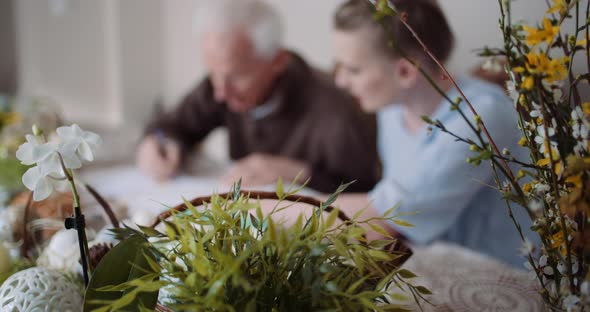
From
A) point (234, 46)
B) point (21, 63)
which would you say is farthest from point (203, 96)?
point (21, 63)

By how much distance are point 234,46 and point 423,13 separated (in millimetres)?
679

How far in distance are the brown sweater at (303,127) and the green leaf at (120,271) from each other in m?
0.86

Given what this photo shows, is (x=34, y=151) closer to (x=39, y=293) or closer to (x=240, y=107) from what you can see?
(x=39, y=293)

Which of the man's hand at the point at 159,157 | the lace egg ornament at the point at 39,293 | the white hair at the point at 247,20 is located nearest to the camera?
the lace egg ornament at the point at 39,293

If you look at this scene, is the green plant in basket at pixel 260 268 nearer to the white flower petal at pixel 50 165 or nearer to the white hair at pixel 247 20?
the white flower petal at pixel 50 165

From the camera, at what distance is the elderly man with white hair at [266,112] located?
139 centimetres

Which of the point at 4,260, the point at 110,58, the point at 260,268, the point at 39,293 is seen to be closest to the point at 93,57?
the point at 110,58

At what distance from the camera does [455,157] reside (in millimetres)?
811

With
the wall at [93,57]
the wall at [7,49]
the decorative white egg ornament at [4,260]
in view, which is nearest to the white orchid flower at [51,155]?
the decorative white egg ornament at [4,260]

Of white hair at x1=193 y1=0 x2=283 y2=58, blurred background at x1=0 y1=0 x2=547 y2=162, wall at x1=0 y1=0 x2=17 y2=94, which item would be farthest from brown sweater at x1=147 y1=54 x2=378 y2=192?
wall at x1=0 y1=0 x2=17 y2=94

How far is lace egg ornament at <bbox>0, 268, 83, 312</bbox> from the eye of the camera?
0.48 m

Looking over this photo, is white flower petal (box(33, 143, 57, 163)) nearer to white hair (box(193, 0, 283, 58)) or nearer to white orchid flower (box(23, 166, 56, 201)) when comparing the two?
white orchid flower (box(23, 166, 56, 201))

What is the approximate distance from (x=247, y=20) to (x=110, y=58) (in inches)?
36.6

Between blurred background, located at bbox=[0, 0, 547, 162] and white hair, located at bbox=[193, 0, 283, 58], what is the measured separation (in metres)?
0.60
